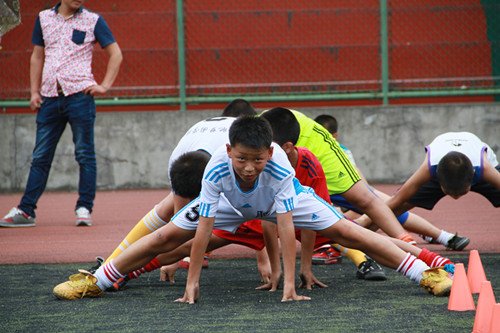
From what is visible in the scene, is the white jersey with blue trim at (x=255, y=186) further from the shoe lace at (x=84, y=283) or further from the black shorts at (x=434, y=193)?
the black shorts at (x=434, y=193)

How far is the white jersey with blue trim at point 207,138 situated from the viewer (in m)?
6.77

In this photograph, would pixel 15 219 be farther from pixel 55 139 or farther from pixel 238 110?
pixel 238 110

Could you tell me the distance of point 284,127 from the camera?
22.4 feet

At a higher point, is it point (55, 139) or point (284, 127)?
point (284, 127)

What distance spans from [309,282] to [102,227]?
3890 mm

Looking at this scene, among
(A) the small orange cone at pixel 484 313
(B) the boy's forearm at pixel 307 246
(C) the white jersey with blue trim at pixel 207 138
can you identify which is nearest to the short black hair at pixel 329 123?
(C) the white jersey with blue trim at pixel 207 138

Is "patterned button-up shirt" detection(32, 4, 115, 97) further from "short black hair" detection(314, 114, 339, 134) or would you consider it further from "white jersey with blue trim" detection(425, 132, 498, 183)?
"white jersey with blue trim" detection(425, 132, 498, 183)

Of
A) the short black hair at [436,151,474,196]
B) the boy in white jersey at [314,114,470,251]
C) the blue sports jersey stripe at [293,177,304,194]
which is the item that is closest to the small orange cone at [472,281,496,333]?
the blue sports jersey stripe at [293,177,304,194]

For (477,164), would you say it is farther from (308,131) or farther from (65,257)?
(65,257)

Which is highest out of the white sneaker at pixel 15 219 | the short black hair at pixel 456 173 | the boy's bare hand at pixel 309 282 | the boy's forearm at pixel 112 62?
the boy's forearm at pixel 112 62

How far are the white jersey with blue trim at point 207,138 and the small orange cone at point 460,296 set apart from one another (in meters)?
1.86

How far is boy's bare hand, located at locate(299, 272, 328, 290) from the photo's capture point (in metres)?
6.43

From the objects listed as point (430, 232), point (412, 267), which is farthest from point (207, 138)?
point (430, 232)

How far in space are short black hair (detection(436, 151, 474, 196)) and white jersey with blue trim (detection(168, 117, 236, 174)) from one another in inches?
60.5
